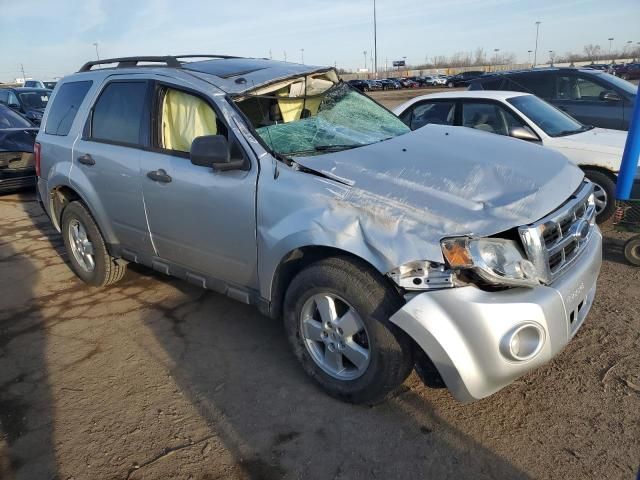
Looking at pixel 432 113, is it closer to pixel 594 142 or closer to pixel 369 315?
pixel 594 142

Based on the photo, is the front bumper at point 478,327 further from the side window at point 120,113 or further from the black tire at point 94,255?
the black tire at point 94,255


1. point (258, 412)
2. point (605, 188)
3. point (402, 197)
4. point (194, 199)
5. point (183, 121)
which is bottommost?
point (258, 412)

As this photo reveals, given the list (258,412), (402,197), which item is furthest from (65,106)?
(402,197)

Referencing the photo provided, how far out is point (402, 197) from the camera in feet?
8.48

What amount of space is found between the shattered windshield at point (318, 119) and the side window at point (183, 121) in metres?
0.32

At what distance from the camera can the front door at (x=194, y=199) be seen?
3.18 meters

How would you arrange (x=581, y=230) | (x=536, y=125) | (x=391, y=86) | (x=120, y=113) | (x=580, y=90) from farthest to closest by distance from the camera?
(x=391, y=86) < (x=580, y=90) < (x=536, y=125) < (x=120, y=113) < (x=581, y=230)

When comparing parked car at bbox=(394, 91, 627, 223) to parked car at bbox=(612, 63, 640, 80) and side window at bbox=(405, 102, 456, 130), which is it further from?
parked car at bbox=(612, 63, 640, 80)

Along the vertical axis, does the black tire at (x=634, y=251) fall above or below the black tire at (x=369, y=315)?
below

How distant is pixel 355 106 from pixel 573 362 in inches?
95.8

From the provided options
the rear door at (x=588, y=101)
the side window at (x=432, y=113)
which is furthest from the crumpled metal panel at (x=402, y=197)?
the rear door at (x=588, y=101)

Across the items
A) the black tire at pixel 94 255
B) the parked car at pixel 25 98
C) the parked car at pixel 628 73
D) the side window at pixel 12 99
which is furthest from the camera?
the parked car at pixel 628 73

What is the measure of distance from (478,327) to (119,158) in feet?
9.86

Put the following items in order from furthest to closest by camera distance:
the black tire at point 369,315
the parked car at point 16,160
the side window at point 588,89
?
the parked car at point 16,160
the side window at point 588,89
the black tire at point 369,315
